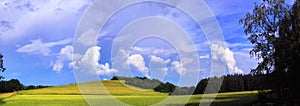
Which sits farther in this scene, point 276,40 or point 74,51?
point 276,40

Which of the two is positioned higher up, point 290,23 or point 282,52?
point 290,23

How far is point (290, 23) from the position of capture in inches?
1297

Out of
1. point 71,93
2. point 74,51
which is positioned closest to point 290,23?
point 74,51

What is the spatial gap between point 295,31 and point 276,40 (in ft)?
5.34

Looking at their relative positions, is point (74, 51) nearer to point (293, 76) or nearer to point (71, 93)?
point (293, 76)

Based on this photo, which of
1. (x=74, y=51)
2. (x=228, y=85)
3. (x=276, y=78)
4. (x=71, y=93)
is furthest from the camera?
(x=228, y=85)

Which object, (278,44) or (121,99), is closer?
(278,44)

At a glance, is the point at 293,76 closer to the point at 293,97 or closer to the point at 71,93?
the point at 293,97

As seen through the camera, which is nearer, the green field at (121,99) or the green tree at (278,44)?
the green tree at (278,44)

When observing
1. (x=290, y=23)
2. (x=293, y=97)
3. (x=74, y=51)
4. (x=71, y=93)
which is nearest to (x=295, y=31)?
(x=290, y=23)

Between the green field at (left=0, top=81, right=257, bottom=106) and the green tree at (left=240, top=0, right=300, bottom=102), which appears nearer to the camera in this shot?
the green tree at (left=240, top=0, right=300, bottom=102)

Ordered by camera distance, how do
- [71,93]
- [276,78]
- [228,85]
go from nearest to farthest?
1. [276,78]
2. [71,93]
3. [228,85]

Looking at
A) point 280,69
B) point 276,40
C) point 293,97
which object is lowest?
point 293,97

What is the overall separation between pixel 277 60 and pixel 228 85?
75.1 m
